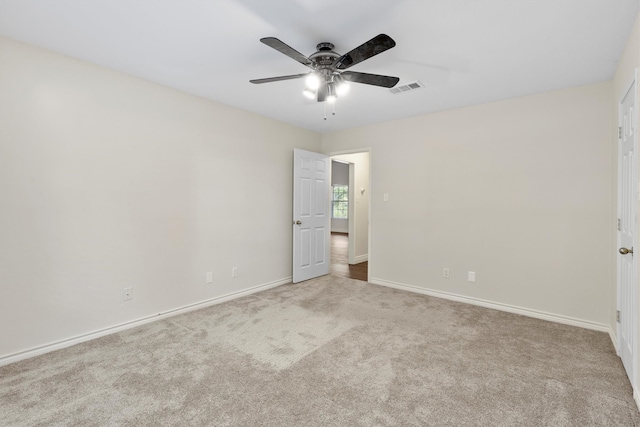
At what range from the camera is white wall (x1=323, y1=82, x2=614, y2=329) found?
2986 millimetres

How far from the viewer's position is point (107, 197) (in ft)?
9.10

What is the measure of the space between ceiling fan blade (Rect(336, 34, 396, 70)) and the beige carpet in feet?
7.13

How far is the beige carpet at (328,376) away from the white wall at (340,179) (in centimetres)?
827

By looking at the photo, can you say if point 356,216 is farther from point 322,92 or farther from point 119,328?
point 119,328

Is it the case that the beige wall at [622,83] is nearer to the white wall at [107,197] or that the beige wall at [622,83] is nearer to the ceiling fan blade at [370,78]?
the ceiling fan blade at [370,78]

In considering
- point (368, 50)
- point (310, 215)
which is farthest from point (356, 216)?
point (368, 50)

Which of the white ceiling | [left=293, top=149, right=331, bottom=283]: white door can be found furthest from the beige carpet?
the white ceiling

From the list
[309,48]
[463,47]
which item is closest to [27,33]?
[309,48]

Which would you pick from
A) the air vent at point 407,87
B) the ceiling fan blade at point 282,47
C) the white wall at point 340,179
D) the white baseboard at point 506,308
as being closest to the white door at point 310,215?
the white baseboard at point 506,308

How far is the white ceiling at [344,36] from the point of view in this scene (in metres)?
1.88

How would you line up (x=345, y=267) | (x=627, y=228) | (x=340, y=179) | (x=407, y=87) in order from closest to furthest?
(x=627, y=228)
(x=407, y=87)
(x=345, y=267)
(x=340, y=179)

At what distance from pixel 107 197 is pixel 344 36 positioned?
253 centimetres

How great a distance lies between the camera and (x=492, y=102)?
11.6 ft

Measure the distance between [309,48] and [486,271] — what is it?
3179 millimetres
